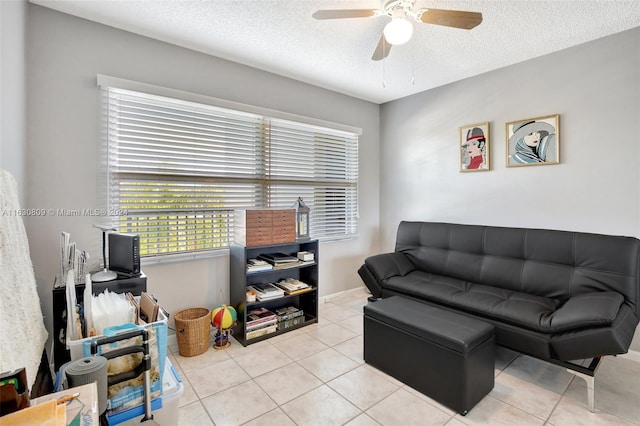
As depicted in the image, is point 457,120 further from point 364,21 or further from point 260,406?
point 260,406

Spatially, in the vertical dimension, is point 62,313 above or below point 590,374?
above

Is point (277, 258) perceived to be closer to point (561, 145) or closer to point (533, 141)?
point (533, 141)

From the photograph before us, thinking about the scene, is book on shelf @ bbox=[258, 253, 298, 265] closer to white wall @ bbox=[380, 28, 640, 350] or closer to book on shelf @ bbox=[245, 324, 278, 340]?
book on shelf @ bbox=[245, 324, 278, 340]

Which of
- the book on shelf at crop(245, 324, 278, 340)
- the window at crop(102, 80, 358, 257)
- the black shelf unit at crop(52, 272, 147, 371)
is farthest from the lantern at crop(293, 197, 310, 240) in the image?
the black shelf unit at crop(52, 272, 147, 371)

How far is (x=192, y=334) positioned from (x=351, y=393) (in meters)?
1.33

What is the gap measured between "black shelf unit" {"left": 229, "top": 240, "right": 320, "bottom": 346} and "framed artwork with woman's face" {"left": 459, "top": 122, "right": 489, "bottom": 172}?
6.20 feet

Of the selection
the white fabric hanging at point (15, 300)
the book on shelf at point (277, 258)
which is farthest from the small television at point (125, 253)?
the book on shelf at point (277, 258)

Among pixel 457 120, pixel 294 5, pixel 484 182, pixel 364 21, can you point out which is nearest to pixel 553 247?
pixel 484 182

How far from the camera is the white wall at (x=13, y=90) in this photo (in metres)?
1.52

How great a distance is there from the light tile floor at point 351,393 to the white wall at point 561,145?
909 millimetres

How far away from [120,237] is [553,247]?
10.9 feet

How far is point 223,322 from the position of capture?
2564mm

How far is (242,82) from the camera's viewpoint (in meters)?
2.96

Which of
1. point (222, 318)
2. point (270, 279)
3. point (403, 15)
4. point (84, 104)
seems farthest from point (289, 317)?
point (403, 15)
